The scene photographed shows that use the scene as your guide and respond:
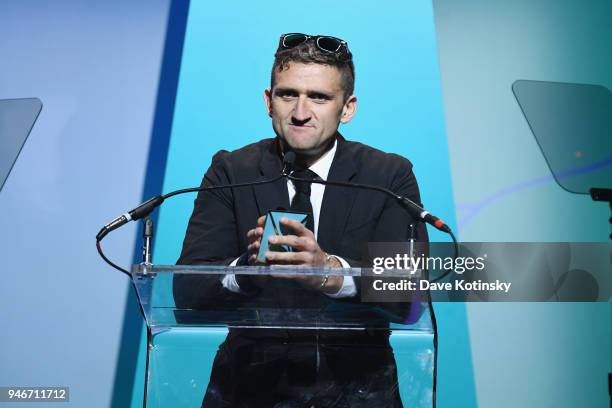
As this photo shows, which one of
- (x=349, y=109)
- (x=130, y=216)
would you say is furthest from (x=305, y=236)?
(x=349, y=109)

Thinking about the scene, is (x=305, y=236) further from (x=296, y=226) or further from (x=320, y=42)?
(x=320, y=42)

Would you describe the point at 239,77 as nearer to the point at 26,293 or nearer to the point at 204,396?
the point at 26,293

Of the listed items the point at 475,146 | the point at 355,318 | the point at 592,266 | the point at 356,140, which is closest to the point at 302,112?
the point at 356,140

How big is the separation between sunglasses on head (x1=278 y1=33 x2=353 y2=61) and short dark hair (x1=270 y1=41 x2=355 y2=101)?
0.04ft

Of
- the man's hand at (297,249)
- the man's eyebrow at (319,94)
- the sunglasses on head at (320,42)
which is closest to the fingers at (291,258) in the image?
the man's hand at (297,249)

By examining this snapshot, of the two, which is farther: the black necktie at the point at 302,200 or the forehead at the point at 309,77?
the forehead at the point at 309,77

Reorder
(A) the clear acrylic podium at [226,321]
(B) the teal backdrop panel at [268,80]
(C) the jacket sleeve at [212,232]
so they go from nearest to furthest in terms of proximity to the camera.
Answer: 1. (A) the clear acrylic podium at [226,321]
2. (C) the jacket sleeve at [212,232]
3. (B) the teal backdrop panel at [268,80]

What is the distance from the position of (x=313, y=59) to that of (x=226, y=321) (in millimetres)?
1258

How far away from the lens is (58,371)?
3037mm

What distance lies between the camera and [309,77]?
104 inches

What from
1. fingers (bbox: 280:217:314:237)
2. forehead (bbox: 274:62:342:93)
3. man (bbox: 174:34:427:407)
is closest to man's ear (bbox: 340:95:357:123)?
man (bbox: 174:34:427:407)

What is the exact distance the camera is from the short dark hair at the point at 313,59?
2672 mm

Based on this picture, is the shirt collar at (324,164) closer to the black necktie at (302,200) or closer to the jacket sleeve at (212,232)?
the black necktie at (302,200)

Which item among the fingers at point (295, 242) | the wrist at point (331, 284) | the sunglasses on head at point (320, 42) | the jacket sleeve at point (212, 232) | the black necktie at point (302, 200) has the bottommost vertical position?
the wrist at point (331, 284)
